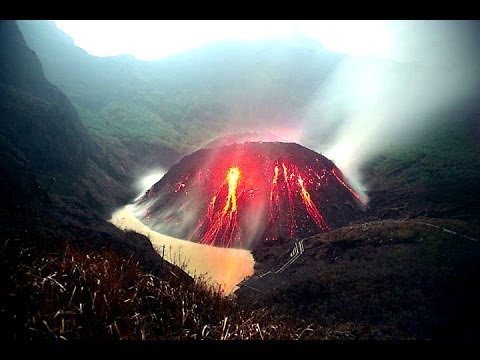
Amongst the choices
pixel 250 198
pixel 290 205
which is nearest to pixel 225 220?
pixel 250 198

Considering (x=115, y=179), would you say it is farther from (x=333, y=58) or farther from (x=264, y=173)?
(x=333, y=58)

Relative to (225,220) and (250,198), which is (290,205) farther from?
(225,220)

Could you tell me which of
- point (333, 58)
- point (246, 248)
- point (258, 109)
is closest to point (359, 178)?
point (246, 248)

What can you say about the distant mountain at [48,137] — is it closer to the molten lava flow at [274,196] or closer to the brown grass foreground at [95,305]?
the molten lava flow at [274,196]

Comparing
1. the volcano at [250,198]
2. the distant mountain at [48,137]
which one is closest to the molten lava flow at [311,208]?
the volcano at [250,198]

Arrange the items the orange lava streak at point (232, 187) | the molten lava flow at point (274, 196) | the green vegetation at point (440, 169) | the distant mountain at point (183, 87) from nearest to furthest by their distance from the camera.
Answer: the green vegetation at point (440, 169), the molten lava flow at point (274, 196), the orange lava streak at point (232, 187), the distant mountain at point (183, 87)

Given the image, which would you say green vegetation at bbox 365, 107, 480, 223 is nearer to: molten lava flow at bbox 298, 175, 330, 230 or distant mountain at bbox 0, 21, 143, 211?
molten lava flow at bbox 298, 175, 330, 230
